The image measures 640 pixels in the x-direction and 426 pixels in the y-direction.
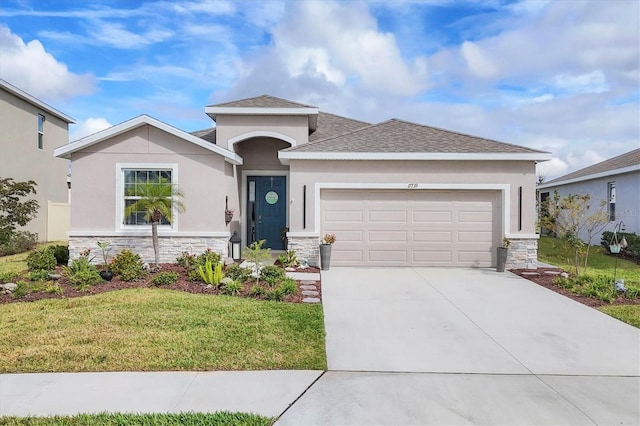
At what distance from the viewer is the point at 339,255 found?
38.5 ft

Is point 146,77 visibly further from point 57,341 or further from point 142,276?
point 57,341

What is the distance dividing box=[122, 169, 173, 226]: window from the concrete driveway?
6.35 metres

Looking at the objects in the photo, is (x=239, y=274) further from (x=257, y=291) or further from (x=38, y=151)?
(x=38, y=151)

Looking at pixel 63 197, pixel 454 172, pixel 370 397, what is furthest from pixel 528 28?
pixel 63 197

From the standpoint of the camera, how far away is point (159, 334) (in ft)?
18.7

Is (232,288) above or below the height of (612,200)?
below

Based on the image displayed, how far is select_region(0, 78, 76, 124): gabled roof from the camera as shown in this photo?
1590cm

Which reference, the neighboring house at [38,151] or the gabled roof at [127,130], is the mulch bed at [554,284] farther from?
the neighboring house at [38,151]

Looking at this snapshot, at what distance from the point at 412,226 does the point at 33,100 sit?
17464 millimetres

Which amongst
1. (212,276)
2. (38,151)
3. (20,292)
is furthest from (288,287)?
(38,151)

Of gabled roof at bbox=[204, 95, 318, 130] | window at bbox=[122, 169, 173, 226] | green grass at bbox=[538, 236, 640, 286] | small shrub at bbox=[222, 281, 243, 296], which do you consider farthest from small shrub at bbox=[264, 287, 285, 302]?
green grass at bbox=[538, 236, 640, 286]

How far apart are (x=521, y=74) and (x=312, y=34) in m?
7.70

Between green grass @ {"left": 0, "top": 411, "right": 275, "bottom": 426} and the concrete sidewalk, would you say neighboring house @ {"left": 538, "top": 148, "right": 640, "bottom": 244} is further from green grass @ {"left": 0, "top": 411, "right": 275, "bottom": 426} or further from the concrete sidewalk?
green grass @ {"left": 0, "top": 411, "right": 275, "bottom": 426}

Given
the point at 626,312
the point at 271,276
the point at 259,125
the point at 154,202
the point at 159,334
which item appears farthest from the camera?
the point at 259,125
